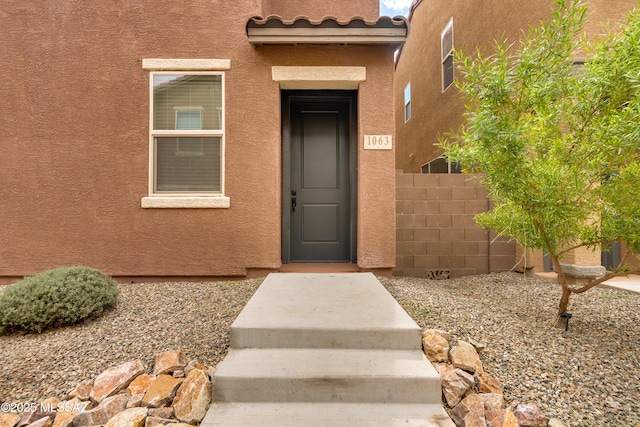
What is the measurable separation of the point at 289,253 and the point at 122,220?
240cm

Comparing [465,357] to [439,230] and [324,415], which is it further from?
[439,230]

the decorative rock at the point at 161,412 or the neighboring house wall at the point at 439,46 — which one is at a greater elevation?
the neighboring house wall at the point at 439,46

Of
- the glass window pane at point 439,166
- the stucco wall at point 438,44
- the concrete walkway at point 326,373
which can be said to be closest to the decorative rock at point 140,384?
the concrete walkway at point 326,373

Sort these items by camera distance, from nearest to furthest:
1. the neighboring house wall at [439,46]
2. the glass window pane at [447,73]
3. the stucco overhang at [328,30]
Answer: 1. the stucco overhang at [328,30]
2. the neighboring house wall at [439,46]
3. the glass window pane at [447,73]

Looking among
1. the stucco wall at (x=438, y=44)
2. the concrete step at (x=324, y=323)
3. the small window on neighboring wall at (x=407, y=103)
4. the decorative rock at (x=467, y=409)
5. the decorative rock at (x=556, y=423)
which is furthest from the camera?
the small window on neighboring wall at (x=407, y=103)

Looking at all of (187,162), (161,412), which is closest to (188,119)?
(187,162)

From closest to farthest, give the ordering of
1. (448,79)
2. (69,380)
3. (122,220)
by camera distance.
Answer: (69,380)
(122,220)
(448,79)

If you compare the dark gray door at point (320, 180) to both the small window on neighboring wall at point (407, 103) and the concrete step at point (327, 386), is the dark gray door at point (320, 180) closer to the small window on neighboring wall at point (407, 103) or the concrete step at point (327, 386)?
the concrete step at point (327, 386)

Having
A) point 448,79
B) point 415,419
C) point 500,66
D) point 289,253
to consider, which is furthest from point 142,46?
point 448,79

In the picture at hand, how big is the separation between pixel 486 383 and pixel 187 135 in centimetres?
436

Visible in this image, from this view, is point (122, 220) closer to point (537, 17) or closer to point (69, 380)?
point (69, 380)

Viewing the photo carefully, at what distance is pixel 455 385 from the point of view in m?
1.94

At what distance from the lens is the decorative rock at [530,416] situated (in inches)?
67.9

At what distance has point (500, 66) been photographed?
2.43m
